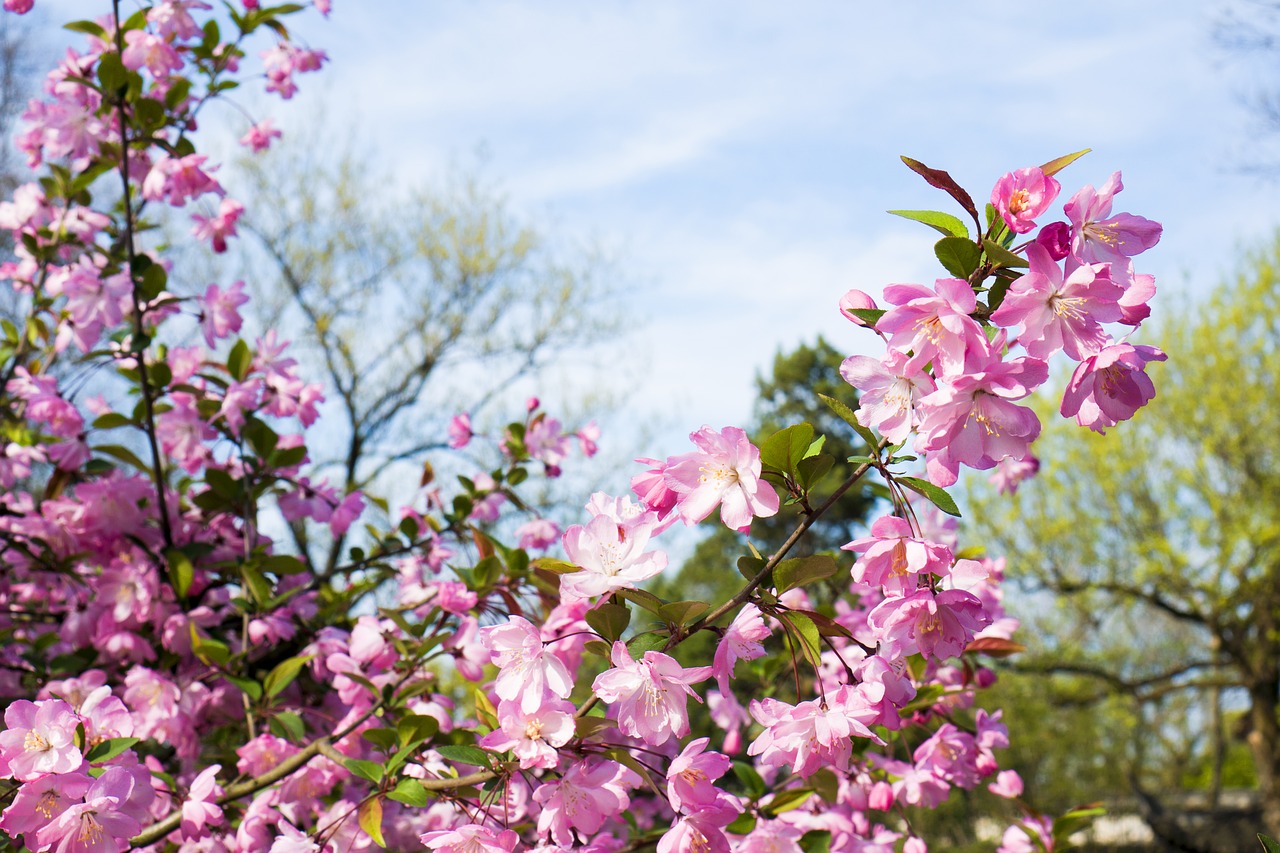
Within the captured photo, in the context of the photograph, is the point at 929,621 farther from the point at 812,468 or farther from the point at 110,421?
the point at 110,421

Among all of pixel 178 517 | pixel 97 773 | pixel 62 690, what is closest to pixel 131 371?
pixel 178 517

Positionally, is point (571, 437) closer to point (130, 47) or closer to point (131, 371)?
point (131, 371)

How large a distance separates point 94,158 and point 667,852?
246 cm

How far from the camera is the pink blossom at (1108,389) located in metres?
1.12

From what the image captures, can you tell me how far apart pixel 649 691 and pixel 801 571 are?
24cm

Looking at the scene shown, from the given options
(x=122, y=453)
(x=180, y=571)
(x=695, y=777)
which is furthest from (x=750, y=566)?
(x=122, y=453)

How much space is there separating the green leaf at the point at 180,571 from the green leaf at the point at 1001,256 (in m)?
2.01

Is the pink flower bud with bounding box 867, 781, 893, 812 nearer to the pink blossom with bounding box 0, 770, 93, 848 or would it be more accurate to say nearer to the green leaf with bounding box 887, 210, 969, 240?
the green leaf with bounding box 887, 210, 969, 240

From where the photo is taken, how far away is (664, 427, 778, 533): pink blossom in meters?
1.19

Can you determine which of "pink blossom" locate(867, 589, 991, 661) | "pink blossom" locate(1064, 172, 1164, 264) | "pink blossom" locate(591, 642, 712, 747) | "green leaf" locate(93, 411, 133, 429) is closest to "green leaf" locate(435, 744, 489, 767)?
"pink blossom" locate(591, 642, 712, 747)

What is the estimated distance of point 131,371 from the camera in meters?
2.55

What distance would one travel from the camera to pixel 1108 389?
1.13 meters

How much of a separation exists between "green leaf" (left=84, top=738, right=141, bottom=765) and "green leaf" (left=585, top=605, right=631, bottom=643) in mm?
688

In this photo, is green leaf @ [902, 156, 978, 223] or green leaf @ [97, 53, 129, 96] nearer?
green leaf @ [902, 156, 978, 223]
